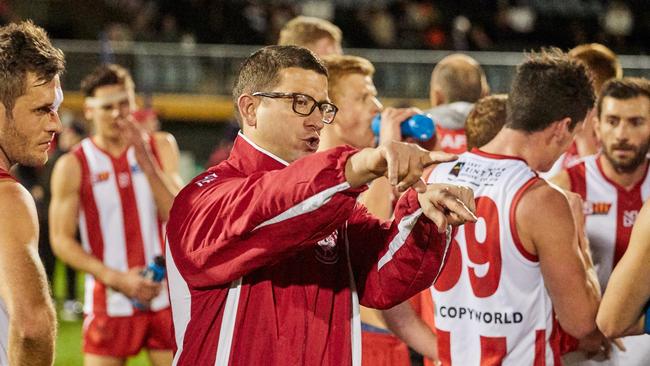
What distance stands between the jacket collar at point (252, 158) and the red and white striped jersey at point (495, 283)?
3.91 ft

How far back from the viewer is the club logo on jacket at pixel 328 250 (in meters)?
3.08

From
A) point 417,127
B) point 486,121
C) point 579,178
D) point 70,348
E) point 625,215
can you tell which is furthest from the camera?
point 70,348

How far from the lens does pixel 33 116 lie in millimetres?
3188

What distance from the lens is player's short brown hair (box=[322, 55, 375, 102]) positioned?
4801 mm

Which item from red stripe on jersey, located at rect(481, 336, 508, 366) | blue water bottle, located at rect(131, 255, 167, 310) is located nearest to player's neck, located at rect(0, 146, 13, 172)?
red stripe on jersey, located at rect(481, 336, 508, 366)

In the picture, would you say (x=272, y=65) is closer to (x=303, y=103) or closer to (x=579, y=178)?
(x=303, y=103)

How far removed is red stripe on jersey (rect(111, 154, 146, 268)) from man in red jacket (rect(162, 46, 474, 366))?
3.85 metres

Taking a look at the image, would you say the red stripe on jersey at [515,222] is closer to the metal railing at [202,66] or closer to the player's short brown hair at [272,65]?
the player's short brown hair at [272,65]

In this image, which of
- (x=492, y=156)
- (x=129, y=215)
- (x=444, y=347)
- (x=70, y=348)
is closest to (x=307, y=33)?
(x=129, y=215)

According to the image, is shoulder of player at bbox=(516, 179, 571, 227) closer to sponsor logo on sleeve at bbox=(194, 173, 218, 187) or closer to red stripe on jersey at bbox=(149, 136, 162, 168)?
sponsor logo on sleeve at bbox=(194, 173, 218, 187)

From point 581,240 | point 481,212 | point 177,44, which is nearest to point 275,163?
point 481,212

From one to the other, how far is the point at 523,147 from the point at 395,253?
129cm

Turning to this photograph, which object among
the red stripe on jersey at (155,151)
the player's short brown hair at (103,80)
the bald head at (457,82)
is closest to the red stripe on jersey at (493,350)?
the bald head at (457,82)

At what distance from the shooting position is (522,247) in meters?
3.92
